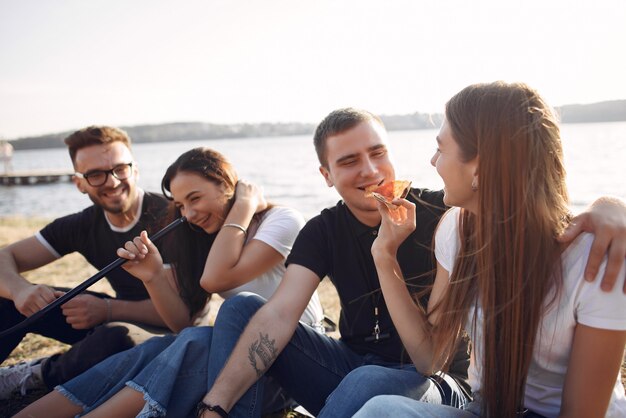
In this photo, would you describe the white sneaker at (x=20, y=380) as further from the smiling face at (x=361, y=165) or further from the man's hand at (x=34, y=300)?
the smiling face at (x=361, y=165)

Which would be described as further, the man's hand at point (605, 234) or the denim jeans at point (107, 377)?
the denim jeans at point (107, 377)

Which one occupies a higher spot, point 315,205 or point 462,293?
point 462,293

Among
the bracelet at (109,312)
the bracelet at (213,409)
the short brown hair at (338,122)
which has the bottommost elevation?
the bracelet at (213,409)

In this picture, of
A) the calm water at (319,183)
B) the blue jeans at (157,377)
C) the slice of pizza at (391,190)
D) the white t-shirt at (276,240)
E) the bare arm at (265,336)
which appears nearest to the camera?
the bare arm at (265,336)

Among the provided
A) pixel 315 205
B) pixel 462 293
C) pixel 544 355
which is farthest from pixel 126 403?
pixel 315 205

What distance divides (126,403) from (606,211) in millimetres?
2790

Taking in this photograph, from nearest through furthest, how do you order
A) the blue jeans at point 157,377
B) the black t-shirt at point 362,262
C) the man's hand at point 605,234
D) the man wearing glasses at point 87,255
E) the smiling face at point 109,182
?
the man's hand at point 605,234, the blue jeans at point 157,377, the black t-shirt at point 362,262, the man wearing glasses at point 87,255, the smiling face at point 109,182

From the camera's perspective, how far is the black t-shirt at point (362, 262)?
11.1 ft

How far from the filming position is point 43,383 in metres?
4.12

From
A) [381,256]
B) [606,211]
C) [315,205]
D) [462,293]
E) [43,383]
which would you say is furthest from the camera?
[315,205]

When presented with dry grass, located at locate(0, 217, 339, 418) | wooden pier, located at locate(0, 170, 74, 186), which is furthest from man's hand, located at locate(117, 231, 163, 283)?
Result: wooden pier, located at locate(0, 170, 74, 186)

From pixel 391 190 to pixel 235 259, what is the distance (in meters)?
1.28

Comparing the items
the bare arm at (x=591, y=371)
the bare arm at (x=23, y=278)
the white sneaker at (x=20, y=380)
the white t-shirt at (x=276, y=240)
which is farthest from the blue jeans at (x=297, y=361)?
the white sneaker at (x=20, y=380)

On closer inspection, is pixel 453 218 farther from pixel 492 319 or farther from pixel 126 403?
pixel 126 403
